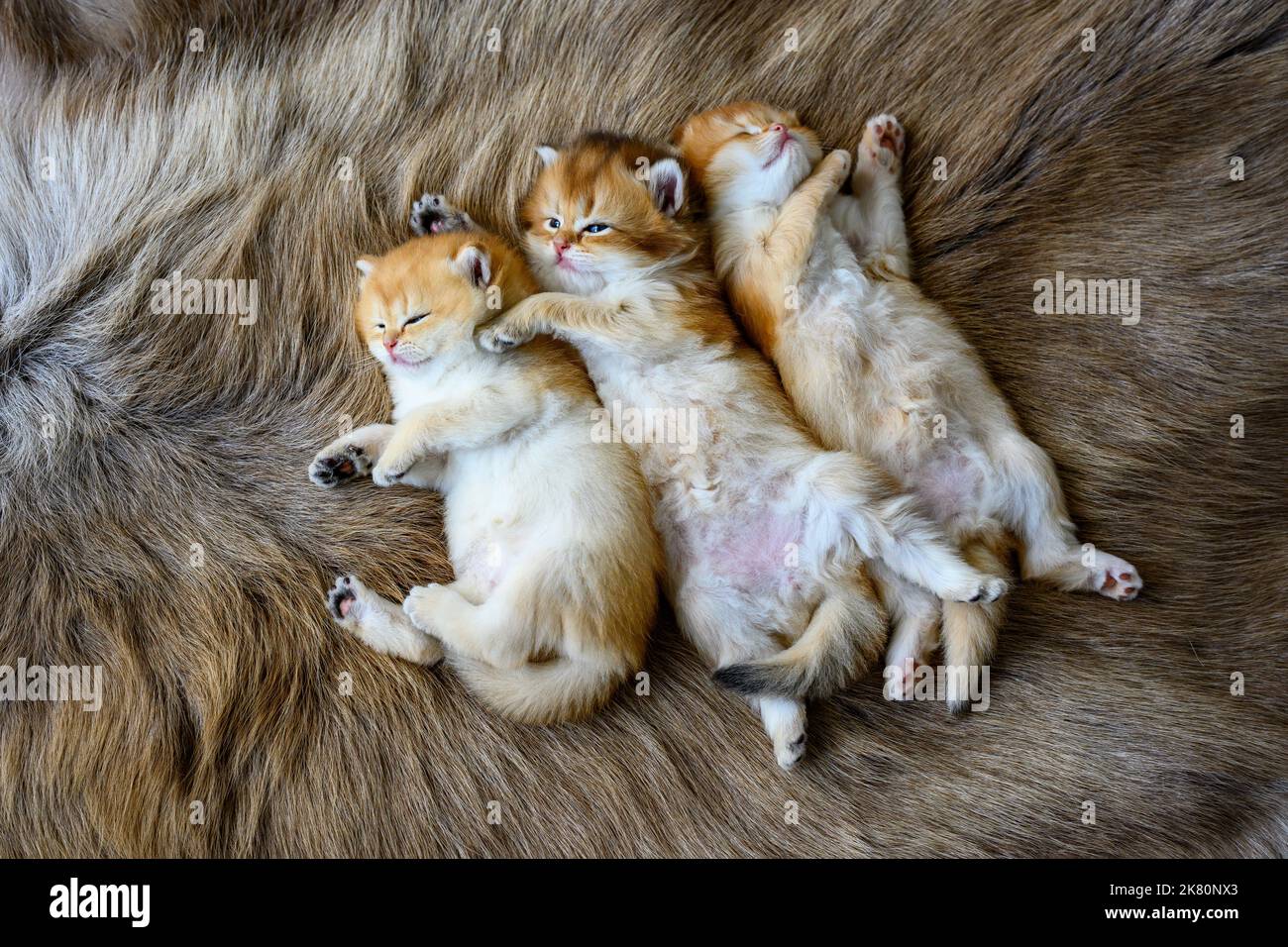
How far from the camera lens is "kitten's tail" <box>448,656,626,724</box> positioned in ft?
4.78

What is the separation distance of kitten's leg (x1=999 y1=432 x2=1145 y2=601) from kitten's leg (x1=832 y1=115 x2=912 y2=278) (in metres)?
0.35

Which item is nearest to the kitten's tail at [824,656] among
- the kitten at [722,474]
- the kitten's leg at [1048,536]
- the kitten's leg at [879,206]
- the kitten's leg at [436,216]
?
the kitten at [722,474]

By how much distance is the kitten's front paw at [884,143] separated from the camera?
5.30 feet

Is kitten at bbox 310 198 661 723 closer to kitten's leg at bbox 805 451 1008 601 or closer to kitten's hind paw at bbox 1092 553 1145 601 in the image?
kitten's leg at bbox 805 451 1008 601

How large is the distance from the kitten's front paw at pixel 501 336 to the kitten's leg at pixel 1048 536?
0.74m

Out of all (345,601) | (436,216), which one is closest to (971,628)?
(345,601)

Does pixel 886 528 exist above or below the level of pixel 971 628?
above

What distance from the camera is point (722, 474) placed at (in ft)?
4.85

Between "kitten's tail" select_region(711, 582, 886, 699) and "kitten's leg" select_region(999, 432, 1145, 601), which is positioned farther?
"kitten's leg" select_region(999, 432, 1145, 601)

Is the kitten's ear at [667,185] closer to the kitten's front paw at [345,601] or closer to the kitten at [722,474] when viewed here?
the kitten at [722,474]

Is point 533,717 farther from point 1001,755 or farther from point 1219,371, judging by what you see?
point 1219,371

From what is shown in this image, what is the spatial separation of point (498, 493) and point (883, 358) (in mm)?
611

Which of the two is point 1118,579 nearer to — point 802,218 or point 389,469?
point 802,218

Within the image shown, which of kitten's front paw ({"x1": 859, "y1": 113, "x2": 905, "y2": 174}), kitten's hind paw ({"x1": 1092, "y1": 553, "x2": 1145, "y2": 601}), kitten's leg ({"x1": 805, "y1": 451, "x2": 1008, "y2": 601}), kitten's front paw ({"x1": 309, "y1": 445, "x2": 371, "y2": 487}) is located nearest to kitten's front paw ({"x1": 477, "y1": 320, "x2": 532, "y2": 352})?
kitten's front paw ({"x1": 309, "y1": 445, "x2": 371, "y2": 487})
